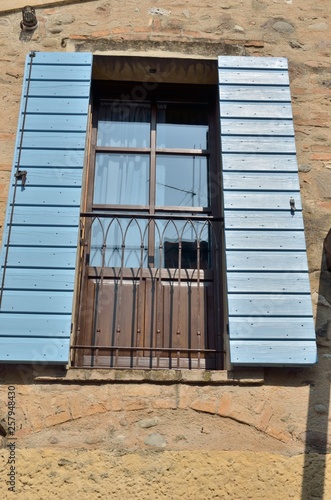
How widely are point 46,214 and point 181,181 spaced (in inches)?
45.9

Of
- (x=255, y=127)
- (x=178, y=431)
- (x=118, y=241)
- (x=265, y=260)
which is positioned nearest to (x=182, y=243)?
(x=118, y=241)

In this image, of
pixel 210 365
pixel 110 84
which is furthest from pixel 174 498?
pixel 110 84

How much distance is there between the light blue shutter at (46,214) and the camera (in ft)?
11.6

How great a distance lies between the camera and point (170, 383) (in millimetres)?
3480

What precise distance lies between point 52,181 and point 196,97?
159 centimetres

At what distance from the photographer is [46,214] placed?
3.91 metres

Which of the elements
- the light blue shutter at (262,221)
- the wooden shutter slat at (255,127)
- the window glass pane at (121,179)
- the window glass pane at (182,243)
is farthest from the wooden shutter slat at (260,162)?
the window glass pane at (121,179)

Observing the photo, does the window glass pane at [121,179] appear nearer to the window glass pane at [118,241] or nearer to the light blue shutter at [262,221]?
the window glass pane at [118,241]

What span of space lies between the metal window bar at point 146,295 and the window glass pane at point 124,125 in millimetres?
Answer: 775

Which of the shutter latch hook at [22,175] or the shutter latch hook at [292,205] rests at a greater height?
the shutter latch hook at [22,175]

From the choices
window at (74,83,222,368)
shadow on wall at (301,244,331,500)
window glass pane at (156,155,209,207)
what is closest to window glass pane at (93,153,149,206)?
window at (74,83,222,368)

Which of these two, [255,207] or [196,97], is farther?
[196,97]

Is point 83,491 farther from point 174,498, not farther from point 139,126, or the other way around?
point 139,126

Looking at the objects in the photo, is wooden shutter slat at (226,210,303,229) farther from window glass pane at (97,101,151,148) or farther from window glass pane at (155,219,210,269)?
window glass pane at (97,101,151,148)
